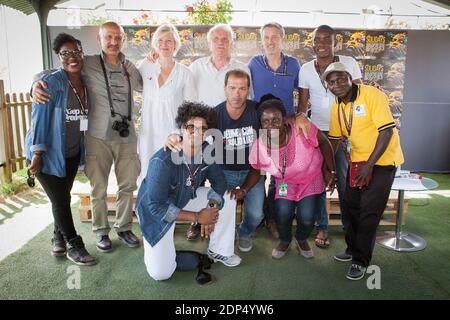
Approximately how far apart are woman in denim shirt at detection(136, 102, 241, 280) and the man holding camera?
0.62 m

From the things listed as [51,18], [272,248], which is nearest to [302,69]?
[272,248]

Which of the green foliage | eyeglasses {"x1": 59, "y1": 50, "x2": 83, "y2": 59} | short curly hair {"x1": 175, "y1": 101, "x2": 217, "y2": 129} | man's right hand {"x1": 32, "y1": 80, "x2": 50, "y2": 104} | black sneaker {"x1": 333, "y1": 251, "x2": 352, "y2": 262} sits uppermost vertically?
the green foliage

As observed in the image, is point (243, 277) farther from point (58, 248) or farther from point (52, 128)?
point (52, 128)

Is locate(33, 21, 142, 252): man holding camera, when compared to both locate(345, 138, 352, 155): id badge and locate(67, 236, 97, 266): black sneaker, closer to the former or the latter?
locate(67, 236, 97, 266): black sneaker

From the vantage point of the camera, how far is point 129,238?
3312 millimetres

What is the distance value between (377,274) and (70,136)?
254 cm

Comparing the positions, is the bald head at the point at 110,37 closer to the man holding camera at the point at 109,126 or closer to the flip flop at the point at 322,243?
the man holding camera at the point at 109,126

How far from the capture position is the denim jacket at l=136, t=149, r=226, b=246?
2469 mm

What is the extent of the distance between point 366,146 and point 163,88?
167cm

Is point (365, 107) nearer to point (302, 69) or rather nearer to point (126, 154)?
point (302, 69)

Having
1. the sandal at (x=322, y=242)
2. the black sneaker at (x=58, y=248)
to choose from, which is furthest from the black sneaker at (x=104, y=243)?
the sandal at (x=322, y=242)

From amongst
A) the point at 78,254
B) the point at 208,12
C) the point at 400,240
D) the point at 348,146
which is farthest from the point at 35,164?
the point at 208,12

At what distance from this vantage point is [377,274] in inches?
111


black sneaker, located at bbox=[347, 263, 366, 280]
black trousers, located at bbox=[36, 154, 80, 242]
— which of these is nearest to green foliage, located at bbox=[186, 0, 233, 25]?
black trousers, located at bbox=[36, 154, 80, 242]
